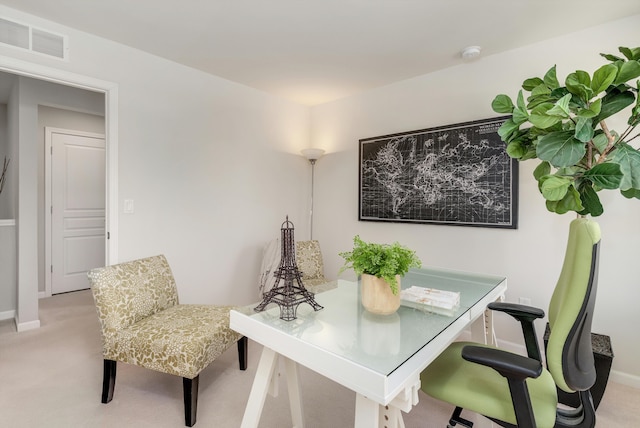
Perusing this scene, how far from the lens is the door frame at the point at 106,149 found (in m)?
2.15

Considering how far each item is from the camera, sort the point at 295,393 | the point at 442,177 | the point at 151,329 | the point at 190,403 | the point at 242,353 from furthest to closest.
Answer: the point at 442,177
the point at 242,353
the point at 151,329
the point at 190,403
the point at 295,393

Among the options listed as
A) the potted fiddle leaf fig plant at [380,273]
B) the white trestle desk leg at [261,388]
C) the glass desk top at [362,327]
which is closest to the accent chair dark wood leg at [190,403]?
the white trestle desk leg at [261,388]

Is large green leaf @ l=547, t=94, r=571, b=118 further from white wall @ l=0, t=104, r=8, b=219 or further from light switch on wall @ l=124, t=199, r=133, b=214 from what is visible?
white wall @ l=0, t=104, r=8, b=219

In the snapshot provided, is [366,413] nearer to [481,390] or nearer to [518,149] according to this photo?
[481,390]

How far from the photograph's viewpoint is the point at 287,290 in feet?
4.50

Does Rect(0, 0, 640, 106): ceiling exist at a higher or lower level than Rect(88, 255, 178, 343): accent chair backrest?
higher

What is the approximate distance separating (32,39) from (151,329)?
2116 millimetres

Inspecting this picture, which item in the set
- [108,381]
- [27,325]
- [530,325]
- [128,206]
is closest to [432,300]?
[530,325]

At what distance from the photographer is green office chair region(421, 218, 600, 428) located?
981mm

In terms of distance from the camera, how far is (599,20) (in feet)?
6.99

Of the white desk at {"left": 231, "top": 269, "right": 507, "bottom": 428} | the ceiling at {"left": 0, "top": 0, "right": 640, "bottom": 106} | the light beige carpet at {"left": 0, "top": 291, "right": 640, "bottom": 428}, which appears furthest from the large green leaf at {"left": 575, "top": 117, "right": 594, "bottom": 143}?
the light beige carpet at {"left": 0, "top": 291, "right": 640, "bottom": 428}

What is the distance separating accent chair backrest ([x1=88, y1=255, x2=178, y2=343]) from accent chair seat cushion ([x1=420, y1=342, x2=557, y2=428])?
178 centimetres

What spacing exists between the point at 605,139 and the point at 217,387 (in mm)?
2613

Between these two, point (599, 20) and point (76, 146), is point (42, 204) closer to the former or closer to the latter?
point (76, 146)
